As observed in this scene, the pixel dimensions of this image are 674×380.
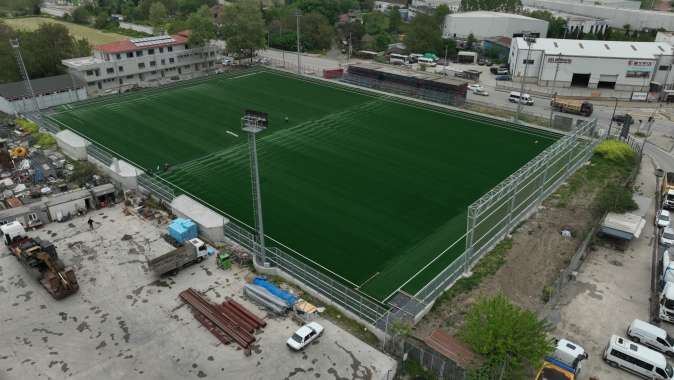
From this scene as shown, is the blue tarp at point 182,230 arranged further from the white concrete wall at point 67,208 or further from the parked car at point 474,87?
the parked car at point 474,87

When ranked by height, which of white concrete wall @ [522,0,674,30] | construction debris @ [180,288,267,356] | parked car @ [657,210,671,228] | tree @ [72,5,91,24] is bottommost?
construction debris @ [180,288,267,356]

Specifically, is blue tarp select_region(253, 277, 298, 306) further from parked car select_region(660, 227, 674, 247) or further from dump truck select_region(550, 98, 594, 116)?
dump truck select_region(550, 98, 594, 116)

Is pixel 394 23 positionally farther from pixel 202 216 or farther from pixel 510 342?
pixel 510 342

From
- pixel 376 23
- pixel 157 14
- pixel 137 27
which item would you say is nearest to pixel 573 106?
pixel 376 23

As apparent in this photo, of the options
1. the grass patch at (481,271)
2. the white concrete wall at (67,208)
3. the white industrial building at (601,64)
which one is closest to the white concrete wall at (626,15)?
the white industrial building at (601,64)

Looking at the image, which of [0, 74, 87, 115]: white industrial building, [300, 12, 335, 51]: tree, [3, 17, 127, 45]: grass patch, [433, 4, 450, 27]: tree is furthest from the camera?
[3, 17, 127, 45]: grass patch

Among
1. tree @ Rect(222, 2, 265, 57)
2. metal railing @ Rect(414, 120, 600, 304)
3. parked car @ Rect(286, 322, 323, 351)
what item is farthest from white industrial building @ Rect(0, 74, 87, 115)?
metal railing @ Rect(414, 120, 600, 304)
